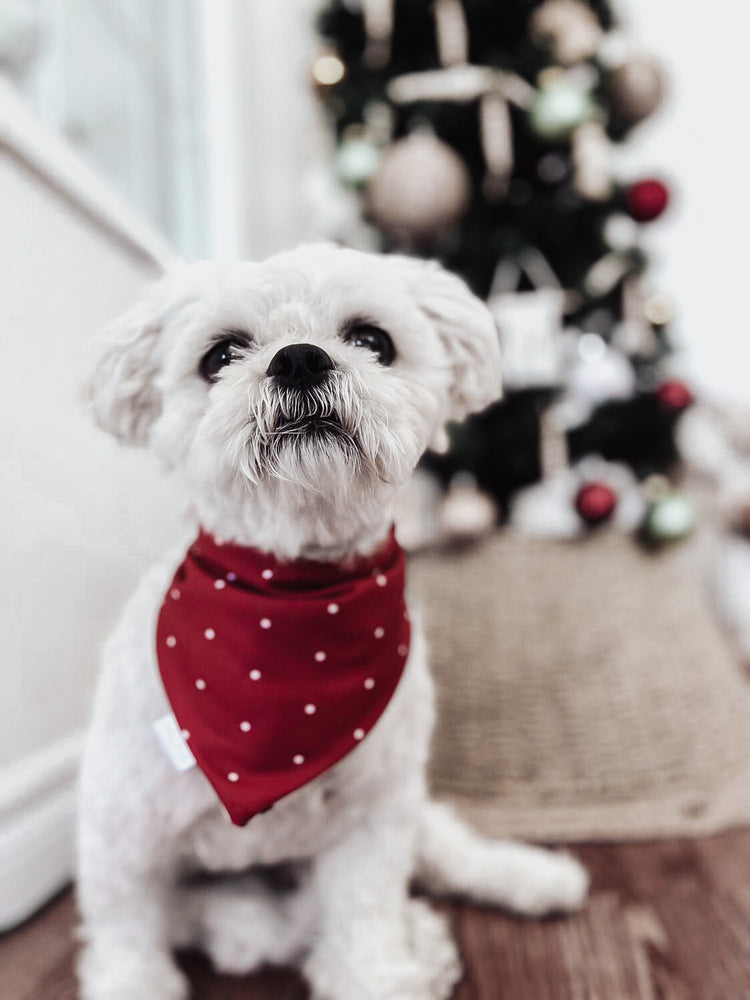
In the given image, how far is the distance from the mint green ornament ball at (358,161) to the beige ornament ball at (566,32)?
50 centimetres

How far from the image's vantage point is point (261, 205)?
242 cm

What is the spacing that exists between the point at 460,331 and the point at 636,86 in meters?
1.30

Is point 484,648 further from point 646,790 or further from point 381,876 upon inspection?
point 381,876

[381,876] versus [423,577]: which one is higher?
[381,876]

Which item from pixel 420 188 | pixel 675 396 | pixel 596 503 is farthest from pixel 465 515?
pixel 420 188

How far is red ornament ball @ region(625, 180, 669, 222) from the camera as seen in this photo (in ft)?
5.68

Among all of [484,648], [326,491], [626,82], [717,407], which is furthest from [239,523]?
[717,407]

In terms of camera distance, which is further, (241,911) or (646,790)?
(646,790)

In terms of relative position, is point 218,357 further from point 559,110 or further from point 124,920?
point 559,110

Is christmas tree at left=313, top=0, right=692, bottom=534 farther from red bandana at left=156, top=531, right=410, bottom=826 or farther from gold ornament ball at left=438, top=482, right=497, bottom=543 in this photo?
red bandana at left=156, top=531, right=410, bottom=826

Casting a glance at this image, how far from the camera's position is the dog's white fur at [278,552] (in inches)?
27.7

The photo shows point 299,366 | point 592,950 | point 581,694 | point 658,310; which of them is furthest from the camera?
point 658,310

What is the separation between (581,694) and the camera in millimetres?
1422

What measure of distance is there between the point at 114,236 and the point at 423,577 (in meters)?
0.98
